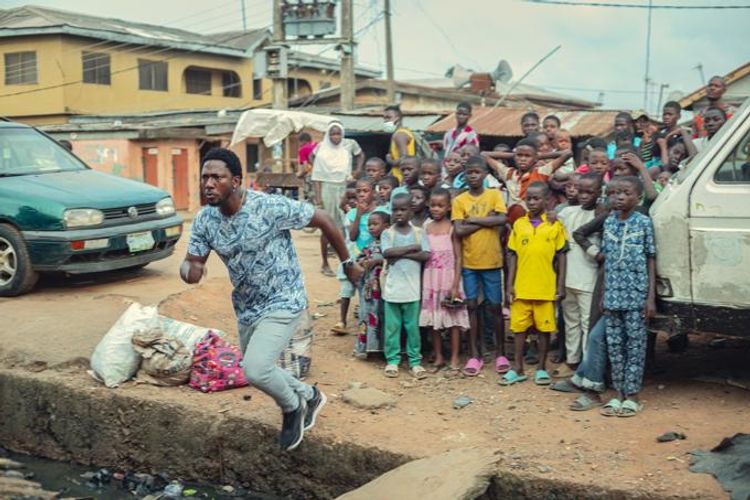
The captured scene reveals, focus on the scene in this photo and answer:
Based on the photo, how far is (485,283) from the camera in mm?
6098

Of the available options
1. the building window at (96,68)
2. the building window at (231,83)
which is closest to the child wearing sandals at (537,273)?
the building window at (96,68)

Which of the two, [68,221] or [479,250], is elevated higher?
[68,221]

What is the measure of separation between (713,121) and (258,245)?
14.7 feet

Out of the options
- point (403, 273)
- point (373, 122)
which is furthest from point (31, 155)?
point (373, 122)

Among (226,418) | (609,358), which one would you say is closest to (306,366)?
(226,418)

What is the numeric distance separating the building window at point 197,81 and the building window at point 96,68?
3643mm

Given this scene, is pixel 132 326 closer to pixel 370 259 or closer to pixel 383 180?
pixel 370 259

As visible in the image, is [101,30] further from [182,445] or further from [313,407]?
[313,407]

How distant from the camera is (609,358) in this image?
16.9 feet

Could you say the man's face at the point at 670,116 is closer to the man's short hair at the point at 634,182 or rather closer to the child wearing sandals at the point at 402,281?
the man's short hair at the point at 634,182

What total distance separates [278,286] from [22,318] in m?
3.58

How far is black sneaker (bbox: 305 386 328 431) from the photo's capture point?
4.90 meters

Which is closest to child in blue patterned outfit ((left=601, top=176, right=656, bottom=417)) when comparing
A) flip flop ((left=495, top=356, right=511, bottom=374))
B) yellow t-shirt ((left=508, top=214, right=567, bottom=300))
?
yellow t-shirt ((left=508, top=214, right=567, bottom=300))

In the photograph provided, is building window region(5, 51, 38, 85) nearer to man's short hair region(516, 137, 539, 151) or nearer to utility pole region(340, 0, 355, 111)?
utility pole region(340, 0, 355, 111)
